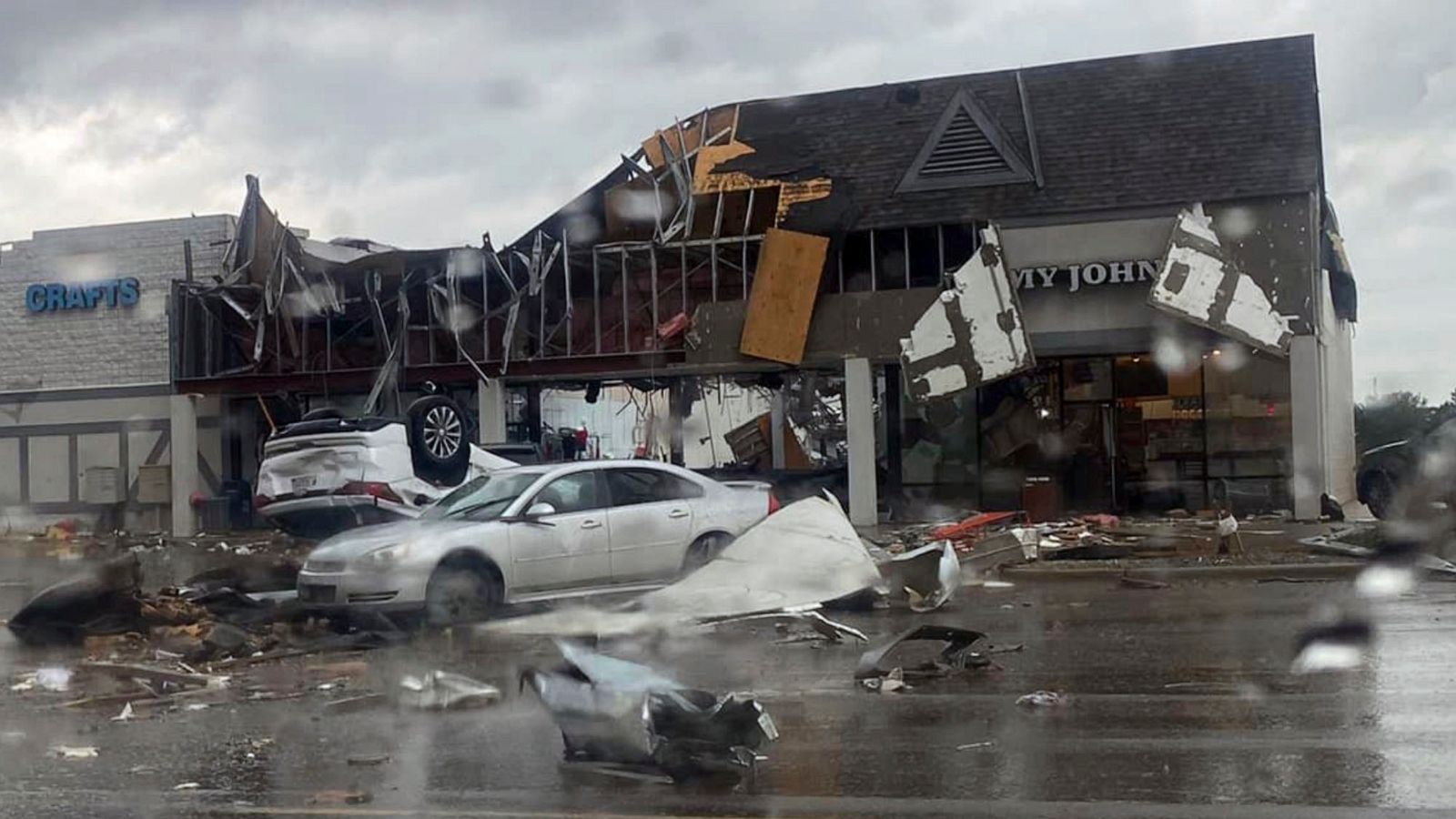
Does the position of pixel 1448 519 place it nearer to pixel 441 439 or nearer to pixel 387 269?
pixel 441 439

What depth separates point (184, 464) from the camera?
29297mm

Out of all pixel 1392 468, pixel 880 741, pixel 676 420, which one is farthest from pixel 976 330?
pixel 880 741

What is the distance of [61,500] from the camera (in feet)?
104

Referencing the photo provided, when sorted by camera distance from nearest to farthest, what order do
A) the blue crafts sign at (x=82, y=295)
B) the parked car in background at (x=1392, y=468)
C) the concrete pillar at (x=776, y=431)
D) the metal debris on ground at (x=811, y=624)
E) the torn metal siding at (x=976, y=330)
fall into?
the metal debris on ground at (x=811, y=624)
the parked car in background at (x=1392, y=468)
the torn metal siding at (x=976, y=330)
the concrete pillar at (x=776, y=431)
the blue crafts sign at (x=82, y=295)

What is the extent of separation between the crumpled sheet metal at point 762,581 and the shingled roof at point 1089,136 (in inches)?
499

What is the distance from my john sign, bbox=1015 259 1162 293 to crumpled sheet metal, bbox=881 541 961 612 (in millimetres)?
11607

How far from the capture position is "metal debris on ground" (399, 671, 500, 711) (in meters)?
8.71

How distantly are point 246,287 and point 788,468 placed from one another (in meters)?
11.2

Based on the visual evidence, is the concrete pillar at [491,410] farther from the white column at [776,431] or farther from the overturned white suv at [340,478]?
the overturned white suv at [340,478]

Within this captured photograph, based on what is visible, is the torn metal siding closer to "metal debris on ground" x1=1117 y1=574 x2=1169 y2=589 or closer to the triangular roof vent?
the triangular roof vent

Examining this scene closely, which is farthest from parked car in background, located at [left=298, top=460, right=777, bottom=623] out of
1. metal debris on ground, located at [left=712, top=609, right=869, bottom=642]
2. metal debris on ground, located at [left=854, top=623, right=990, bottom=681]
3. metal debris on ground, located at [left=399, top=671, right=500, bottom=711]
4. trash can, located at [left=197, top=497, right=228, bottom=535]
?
trash can, located at [left=197, top=497, right=228, bottom=535]

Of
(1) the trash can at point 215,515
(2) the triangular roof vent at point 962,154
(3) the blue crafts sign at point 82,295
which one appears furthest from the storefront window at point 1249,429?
(3) the blue crafts sign at point 82,295

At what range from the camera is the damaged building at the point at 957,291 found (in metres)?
23.0

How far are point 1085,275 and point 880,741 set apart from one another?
17.2m
